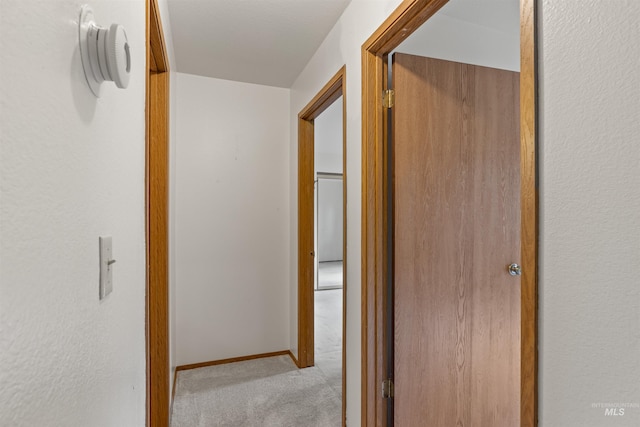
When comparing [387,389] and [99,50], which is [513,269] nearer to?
[387,389]

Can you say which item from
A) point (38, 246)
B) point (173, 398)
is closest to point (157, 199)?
point (173, 398)

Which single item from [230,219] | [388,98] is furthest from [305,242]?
[388,98]

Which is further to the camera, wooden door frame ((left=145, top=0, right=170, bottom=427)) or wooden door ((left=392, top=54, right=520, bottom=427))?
wooden door frame ((left=145, top=0, right=170, bottom=427))

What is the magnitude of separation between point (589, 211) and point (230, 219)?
2.49m

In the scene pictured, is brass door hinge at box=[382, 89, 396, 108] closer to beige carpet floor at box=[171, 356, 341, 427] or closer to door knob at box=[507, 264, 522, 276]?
door knob at box=[507, 264, 522, 276]

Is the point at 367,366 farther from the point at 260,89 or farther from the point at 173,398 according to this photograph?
the point at 260,89

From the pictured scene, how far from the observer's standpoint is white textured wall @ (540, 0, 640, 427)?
0.66 meters

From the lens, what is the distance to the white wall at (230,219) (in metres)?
2.69

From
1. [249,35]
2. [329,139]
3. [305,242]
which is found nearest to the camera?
[249,35]

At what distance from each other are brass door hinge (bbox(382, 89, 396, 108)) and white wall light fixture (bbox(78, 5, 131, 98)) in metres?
1.28

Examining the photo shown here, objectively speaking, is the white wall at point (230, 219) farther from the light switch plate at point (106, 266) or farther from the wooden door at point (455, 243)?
the light switch plate at point (106, 266)

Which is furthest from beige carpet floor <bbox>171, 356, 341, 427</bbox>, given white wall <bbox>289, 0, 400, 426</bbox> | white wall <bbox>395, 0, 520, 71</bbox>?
white wall <bbox>395, 0, 520, 71</bbox>

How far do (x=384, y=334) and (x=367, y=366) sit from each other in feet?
0.57

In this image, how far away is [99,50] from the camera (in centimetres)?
54
